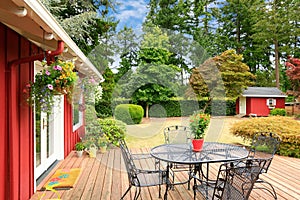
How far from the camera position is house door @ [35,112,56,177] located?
380 cm

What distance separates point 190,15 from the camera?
63.8ft

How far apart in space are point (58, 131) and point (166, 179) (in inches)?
118

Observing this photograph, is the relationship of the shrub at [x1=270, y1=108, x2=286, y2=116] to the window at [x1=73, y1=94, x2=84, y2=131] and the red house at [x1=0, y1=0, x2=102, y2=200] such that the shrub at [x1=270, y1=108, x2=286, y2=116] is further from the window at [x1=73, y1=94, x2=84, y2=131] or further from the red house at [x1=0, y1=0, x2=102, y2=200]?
the red house at [x1=0, y1=0, x2=102, y2=200]

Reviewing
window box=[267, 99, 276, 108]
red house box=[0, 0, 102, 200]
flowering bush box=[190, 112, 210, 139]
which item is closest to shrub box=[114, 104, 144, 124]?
red house box=[0, 0, 102, 200]

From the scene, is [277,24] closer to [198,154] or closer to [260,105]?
[260,105]

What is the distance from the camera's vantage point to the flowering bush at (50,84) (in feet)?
8.57

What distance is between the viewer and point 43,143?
4.20 metres

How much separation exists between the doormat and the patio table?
4.62 ft

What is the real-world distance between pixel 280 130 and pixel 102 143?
4.35 m

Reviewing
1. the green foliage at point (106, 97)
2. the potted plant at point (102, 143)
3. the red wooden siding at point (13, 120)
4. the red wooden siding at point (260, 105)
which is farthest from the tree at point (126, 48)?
the red wooden siding at point (13, 120)

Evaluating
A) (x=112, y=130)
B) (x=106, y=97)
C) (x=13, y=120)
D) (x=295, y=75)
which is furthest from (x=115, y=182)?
(x=295, y=75)

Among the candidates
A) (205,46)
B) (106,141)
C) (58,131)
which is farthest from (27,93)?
(205,46)

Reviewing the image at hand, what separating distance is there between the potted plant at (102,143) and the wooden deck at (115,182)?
1.89ft

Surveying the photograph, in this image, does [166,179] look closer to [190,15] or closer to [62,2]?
[62,2]
